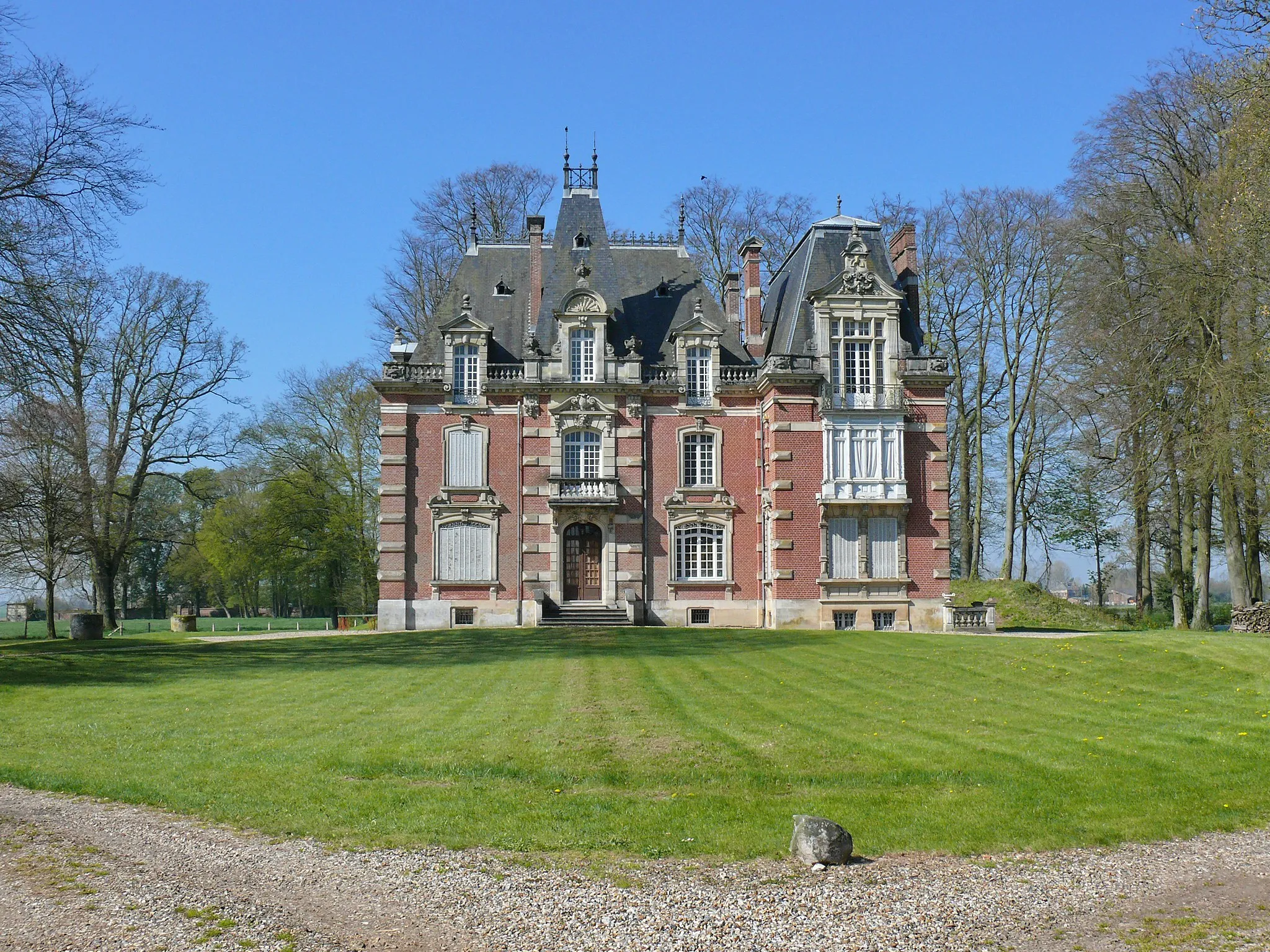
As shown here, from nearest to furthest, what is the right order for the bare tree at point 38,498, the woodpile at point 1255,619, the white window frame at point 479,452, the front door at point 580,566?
1. the bare tree at point 38,498
2. the woodpile at point 1255,619
3. the white window frame at point 479,452
4. the front door at point 580,566

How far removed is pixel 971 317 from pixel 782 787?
34234mm

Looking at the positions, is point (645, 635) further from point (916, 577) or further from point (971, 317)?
point (971, 317)

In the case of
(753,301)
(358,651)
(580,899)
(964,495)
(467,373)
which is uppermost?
(753,301)

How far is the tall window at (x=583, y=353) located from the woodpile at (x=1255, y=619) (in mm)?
19287

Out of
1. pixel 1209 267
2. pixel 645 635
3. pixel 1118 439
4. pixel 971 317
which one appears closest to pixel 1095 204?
pixel 1209 267

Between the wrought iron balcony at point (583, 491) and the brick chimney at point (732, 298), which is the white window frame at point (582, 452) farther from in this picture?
the brick chimney at point (732, 298)

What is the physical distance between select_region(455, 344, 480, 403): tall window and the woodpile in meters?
22.4

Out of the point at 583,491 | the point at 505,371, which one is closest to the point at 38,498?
the point at 505,371

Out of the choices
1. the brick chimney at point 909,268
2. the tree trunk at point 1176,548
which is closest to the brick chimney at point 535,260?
the brick chimney at point 909,268

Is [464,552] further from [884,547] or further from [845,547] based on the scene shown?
[884,547]

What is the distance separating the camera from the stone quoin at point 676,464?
32.3 m

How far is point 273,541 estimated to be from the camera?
150ft

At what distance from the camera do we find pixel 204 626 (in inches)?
1858

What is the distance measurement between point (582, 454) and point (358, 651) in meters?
10.9
